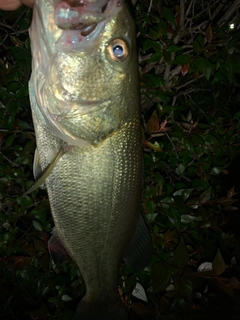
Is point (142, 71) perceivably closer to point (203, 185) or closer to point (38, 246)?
point (203, 185)

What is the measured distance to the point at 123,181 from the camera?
143 centimetres

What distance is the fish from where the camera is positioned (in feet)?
3.82

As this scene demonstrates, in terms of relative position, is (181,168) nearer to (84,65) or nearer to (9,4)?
(84,65)

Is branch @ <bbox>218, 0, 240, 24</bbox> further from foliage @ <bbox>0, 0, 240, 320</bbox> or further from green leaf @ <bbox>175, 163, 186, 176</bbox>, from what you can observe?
green leaf @ <bbox>175, 163, 186, 176</bbox>

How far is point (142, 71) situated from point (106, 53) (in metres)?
0.93

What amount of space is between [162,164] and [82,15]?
1235 mm

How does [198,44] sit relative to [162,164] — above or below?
above

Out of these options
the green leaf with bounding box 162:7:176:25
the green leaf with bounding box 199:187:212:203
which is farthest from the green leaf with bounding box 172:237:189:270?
the green leaf with bounding box 162:7:176:25

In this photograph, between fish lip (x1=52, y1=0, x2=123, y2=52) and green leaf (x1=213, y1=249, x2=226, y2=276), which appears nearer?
fish lip (x1=52, y1=0, x2=123, y2=52)

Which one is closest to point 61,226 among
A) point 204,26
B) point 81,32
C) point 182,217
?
point 81,32

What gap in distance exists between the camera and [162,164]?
7.14ft

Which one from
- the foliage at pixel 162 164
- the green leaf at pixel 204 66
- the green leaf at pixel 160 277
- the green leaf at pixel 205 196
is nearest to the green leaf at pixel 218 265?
the foliage at pixel 162 164

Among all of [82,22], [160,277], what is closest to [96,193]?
[82,22]

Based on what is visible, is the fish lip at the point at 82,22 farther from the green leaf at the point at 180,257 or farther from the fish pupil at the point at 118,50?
the green leaf at the point at 180,257
